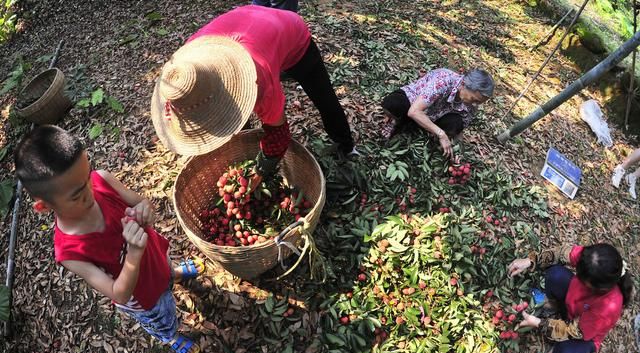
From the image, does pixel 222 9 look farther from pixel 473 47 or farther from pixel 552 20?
pixel 552 20

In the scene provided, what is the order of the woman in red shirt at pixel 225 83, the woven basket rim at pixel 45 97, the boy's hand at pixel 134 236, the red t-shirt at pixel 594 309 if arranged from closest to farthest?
the boy's hand at pixel 134 236
the woman in red shirt at pixel 225 83
the red t-shirt at pixel 594 309
the woven basket rim at pixel 45 97

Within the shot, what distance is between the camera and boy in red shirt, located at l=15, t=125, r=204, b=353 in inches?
68.5

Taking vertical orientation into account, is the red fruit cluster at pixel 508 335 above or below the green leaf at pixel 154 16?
below

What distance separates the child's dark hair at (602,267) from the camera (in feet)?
9.04

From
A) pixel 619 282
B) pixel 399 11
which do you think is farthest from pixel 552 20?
pixel 619 282

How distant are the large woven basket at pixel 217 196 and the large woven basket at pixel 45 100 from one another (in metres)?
2.08

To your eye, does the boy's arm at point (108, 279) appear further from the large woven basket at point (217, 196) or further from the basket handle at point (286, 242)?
the basket handle at point (286, 242)

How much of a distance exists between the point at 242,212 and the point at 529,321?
95.3 inches

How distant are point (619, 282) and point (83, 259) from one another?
139 inches

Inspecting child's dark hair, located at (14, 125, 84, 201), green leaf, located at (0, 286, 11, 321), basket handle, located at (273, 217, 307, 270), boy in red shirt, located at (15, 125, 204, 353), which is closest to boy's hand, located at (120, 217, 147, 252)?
boy in red shirt, located at (15, 125, 204, 353)

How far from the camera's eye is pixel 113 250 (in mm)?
2076

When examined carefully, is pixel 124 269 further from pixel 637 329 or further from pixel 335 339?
pixel 637 329

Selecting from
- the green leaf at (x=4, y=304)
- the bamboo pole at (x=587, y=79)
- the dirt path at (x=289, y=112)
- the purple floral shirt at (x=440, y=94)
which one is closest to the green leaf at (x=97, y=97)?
the dirt path at (x=289, y=112)

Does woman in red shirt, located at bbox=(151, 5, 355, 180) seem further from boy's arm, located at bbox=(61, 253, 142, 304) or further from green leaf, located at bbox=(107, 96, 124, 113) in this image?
green leaf, located at bbox=(107, 96, 124, 113)
